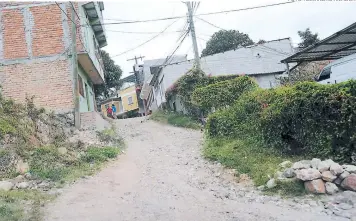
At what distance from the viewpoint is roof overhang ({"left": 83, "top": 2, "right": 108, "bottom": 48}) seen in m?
17.5

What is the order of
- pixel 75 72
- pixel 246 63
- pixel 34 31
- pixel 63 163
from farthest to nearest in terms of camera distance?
1. pixel 246 63
2. pixel 34 31
3. pixel 75 72
4. pixel 63 163

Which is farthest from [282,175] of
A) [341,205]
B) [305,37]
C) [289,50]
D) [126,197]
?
[305,37]

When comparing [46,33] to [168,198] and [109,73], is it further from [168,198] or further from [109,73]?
[109,73]

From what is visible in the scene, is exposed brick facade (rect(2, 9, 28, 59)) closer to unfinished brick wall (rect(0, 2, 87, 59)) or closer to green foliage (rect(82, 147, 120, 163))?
unfinished brick wall (rect(0, 2, 87, 59))

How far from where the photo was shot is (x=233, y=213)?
229 inches

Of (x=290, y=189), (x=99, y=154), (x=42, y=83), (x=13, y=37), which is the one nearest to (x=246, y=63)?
(x=42, y=83)

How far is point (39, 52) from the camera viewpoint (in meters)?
14.3

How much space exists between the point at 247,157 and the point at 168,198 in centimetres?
249

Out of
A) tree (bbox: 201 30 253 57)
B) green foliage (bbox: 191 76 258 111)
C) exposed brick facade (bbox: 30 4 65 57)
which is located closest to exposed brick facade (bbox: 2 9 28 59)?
exposed brick facade (bbox: 30 4 65 57)

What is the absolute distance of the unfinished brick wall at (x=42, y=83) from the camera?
46.1 ft

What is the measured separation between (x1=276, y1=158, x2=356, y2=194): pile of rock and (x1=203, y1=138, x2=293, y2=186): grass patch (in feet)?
3.02

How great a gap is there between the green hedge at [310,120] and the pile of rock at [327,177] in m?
0.78

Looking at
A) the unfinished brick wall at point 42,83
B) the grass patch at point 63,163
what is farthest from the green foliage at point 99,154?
the unfinished brick wall at point 42,83

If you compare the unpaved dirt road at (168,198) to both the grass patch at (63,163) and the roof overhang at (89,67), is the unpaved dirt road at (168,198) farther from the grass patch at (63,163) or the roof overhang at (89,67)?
the roof overhang at (89,67)
